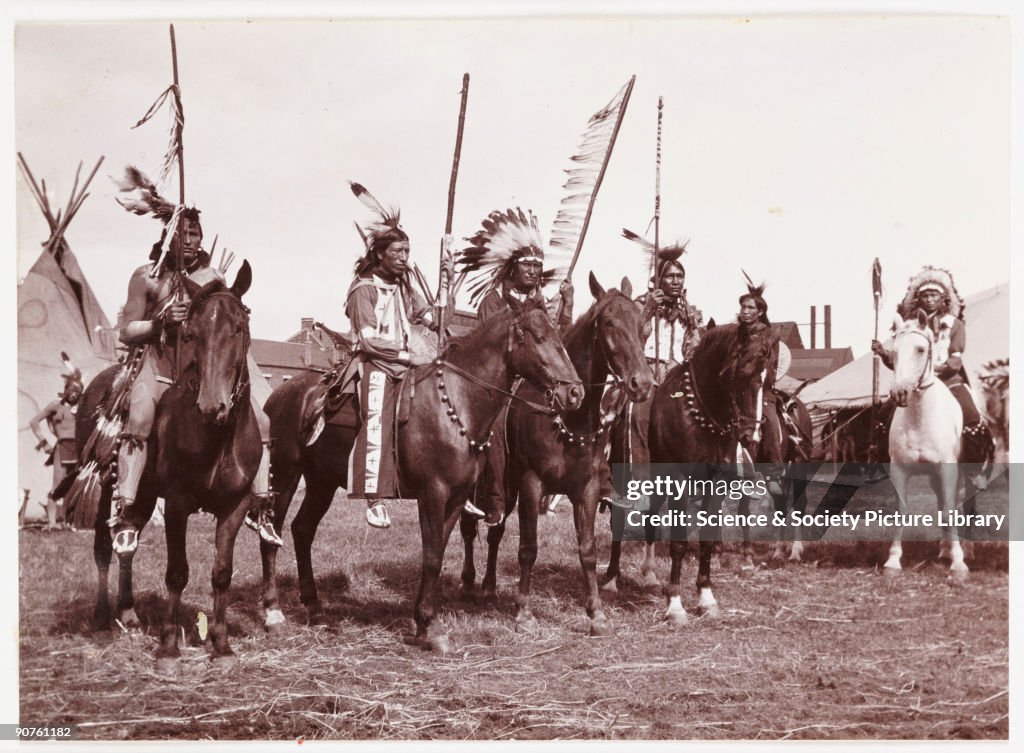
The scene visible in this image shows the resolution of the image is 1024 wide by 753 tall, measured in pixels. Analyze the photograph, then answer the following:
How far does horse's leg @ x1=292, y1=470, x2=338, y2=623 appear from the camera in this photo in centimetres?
720

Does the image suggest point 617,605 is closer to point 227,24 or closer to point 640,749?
point 640,749

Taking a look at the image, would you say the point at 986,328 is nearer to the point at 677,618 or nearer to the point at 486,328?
the point at 677,618

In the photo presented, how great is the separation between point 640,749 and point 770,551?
1.98m

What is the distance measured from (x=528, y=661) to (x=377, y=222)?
3.41 meters

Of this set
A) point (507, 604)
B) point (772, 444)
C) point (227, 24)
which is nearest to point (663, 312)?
point (772, 444)

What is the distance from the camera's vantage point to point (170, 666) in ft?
20.0

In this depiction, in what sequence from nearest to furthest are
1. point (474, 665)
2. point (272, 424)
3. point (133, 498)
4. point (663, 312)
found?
point (133, 498) < point (474, 665) < point (272, 424) < point (663, 312)

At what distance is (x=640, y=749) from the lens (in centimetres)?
619

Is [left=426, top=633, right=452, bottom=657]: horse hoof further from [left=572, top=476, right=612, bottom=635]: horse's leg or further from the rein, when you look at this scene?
the rein

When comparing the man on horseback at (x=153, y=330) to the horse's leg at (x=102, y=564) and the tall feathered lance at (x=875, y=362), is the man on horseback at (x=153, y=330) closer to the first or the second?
the horse's leg at (x=102, y=564)

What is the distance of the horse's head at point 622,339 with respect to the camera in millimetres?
6656

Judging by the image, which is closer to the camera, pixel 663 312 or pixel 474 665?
pixel 474 665

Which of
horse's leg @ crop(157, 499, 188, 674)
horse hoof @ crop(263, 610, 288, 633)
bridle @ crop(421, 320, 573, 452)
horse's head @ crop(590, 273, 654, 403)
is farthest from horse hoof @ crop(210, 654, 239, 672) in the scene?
horse's head @ crop(590, 273, 654, 403)

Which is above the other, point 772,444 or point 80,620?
point 772,444
